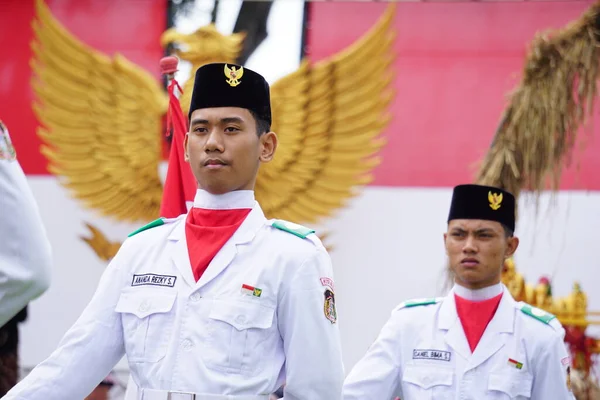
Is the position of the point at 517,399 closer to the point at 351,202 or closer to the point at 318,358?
the point at 318,358

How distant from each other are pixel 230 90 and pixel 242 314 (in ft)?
1.66

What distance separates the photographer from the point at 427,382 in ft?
10.4

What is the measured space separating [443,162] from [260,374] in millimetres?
3912

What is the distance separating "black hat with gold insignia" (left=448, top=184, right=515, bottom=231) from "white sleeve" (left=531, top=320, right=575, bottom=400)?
20.5 inches

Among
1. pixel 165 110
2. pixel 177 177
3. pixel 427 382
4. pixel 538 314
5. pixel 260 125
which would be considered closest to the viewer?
pixel 260 125

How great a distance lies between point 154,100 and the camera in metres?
5.84

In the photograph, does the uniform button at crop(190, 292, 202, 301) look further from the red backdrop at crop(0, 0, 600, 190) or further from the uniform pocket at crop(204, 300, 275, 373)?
the red backdrop at crop(0, 0, 600, 190)

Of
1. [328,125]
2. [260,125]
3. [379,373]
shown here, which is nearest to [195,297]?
[260,125]

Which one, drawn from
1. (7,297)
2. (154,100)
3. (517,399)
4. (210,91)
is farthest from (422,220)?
(7,297)

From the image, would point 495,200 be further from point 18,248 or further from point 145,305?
point 18,248

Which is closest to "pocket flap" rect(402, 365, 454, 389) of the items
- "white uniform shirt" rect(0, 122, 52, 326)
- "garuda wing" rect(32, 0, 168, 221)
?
"white uniform shirt" rect(0, 122, 52, 326)

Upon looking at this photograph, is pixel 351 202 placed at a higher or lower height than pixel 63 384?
higher

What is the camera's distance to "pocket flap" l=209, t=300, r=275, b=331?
6.70 ft

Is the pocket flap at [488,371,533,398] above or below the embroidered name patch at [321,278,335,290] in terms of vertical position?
below
